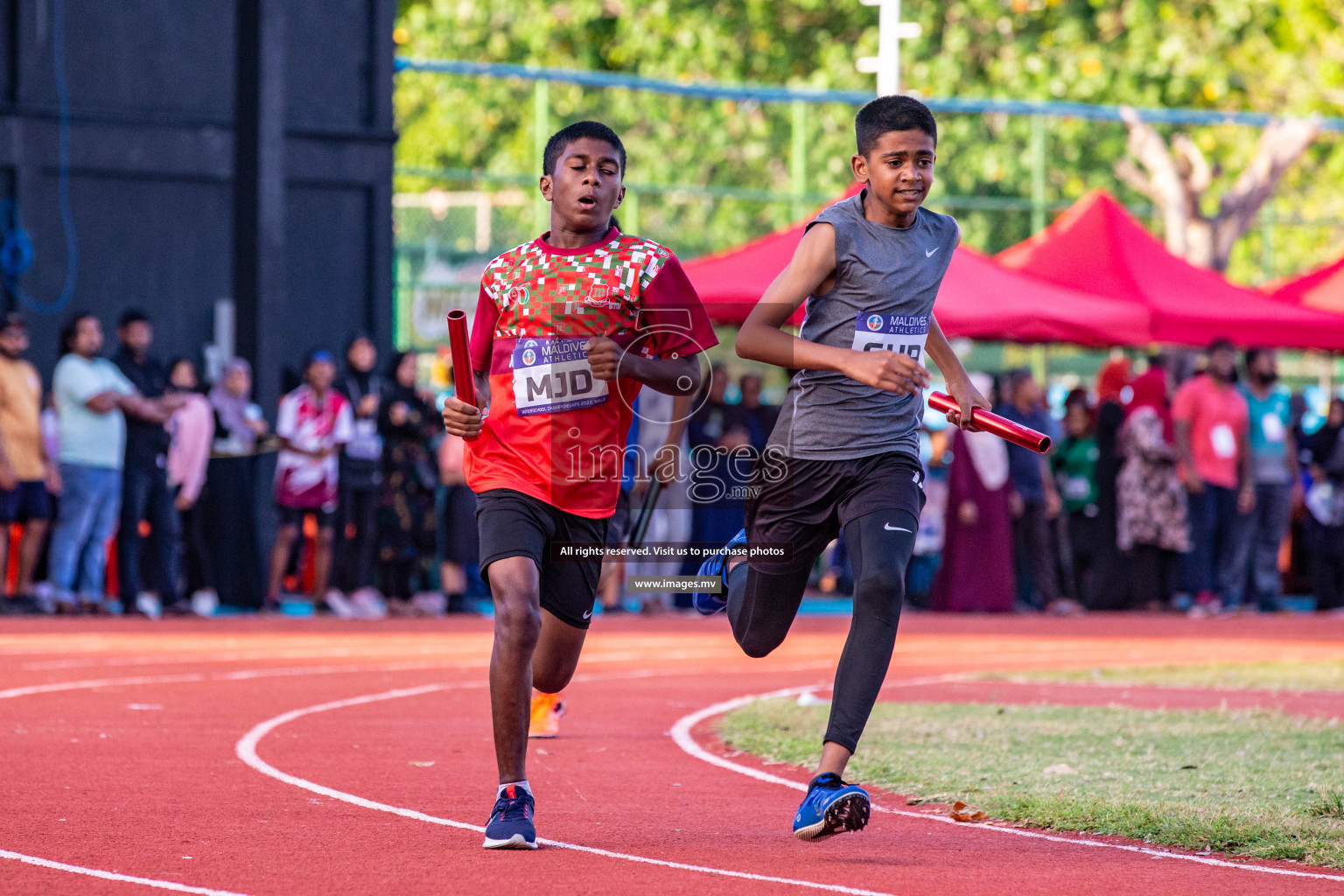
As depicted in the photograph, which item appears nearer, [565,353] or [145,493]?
[565,353]

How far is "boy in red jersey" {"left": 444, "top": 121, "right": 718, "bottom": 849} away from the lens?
20.7ft

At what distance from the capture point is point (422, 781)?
303 inches

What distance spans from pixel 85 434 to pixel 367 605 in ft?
9.16

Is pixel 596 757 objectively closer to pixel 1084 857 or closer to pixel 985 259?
pixel 1084 857

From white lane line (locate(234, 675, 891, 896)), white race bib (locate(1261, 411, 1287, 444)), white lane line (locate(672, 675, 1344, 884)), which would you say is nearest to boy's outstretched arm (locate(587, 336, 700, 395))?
white lane line (locate(234, 675, 891, 896))

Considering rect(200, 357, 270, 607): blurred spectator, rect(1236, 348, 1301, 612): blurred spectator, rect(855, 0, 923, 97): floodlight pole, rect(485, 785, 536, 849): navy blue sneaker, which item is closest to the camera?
rect(485, 785, 536, 849): navy blue sneaker

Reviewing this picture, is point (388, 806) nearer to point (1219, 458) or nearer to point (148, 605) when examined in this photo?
point (148, 605)

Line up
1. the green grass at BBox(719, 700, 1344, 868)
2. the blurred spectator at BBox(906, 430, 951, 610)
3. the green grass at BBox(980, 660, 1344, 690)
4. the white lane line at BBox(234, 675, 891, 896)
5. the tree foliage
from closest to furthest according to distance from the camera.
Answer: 1. the white lane line at BBox(234, 675, 891, 896)
2. the green grass at BBox(719, 700, 1344, 868)
3. the green grass at BBox(980, 660, 1344, 690)
4. the blurred spectator at BBox(906, 430, 951, 610)
5. the tree foliage

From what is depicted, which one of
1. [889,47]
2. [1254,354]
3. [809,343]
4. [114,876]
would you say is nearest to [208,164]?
[889,47]

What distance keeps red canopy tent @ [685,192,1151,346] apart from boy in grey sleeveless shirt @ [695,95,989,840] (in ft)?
37.2

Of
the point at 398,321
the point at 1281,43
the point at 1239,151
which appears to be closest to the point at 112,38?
the point at 398,321

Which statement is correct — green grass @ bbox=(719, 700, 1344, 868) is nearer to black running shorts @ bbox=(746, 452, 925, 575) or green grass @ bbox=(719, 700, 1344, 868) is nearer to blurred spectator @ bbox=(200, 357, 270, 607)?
black running shorts @ bbox=(746, 452, 925, 575)

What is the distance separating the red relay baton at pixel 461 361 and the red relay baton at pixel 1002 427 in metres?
1.43

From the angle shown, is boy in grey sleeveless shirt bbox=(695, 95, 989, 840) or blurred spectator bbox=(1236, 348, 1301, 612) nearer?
boy in grey sleeveless shirt bbox=(695, 95, 989, 840)
